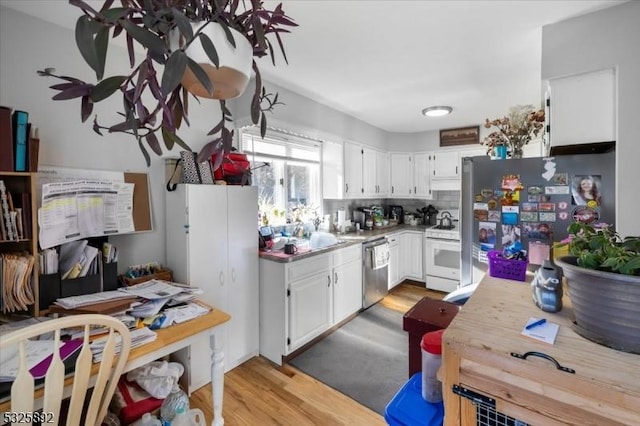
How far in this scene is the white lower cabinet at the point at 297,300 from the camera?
2338 mm

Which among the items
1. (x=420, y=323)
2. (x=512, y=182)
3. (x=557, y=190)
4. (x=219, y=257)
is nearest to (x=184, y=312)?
(x=219, y=257)

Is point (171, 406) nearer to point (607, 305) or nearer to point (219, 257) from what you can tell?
point (219, 257)

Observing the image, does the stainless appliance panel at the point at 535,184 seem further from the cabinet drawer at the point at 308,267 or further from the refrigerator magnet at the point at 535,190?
the cabinet drawer at the point at 308,267

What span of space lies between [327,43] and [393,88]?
1.09 m

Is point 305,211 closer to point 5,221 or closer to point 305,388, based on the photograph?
point 305,388

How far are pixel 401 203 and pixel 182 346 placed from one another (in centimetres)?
441

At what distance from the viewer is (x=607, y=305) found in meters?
0.72

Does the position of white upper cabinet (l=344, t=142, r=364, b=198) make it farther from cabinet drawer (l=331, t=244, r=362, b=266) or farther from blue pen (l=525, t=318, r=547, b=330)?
blue pen (l=525, t=318, r=547, b=330)

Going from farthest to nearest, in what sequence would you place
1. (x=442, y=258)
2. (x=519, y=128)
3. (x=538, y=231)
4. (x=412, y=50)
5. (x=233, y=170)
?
(x=442, y=258) → (x=233, y=170) → (x=412, y=50) → (x=519, y=128) → (x=538, y=231)

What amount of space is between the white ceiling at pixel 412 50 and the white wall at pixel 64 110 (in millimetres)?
123

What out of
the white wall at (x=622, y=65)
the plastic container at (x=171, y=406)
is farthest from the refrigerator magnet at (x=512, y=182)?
the plastic container at (x=171, y=406)

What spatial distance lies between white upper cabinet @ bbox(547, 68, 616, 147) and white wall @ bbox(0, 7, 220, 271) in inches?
106

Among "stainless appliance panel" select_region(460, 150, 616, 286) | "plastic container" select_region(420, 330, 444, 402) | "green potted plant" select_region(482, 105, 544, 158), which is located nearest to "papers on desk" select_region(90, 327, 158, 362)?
"plastic container" select_region(420, 330, 444, 402)

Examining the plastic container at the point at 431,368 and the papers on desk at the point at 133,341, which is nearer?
the plastic container at the point at 431,368
